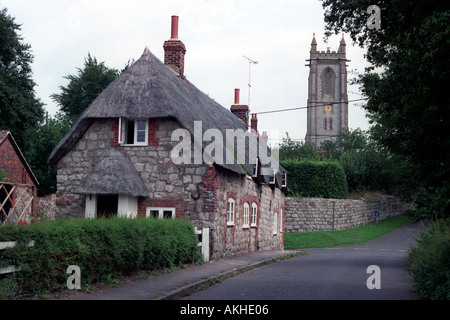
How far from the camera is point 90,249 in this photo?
409 inches

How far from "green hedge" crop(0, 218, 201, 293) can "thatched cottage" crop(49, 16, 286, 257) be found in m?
3.32

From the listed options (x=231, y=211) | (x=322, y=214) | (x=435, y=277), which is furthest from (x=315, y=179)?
(x=435, y=277)

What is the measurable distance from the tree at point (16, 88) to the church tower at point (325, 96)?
253 ft

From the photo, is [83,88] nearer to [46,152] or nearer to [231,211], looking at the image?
[46,152]

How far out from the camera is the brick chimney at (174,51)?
2250 cm

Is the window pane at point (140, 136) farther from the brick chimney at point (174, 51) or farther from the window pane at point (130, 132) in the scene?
the brick chimney at point (174, 51)

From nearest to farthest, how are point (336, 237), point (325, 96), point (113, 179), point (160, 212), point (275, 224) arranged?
point (113, 179) → point (160, 212) → point (275, 224) → point (336, 237) → point (325, 96)

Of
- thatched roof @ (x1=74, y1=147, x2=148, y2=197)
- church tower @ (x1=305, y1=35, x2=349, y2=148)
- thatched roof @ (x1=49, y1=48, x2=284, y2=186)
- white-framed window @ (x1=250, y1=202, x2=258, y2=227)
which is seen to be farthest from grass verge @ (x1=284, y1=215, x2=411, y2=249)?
church tower @ (x1=305, y1=35, x2=349, y2=148)

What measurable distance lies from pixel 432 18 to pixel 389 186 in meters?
44.2

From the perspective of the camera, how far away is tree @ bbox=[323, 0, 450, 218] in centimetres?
861

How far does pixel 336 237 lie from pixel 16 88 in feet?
75.0

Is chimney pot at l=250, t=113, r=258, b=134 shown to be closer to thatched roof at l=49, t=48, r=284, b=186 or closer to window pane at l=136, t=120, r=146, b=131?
thatched roof at l=49, t=48, r=284, b=186

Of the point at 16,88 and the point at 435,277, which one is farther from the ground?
the point at 16,88
